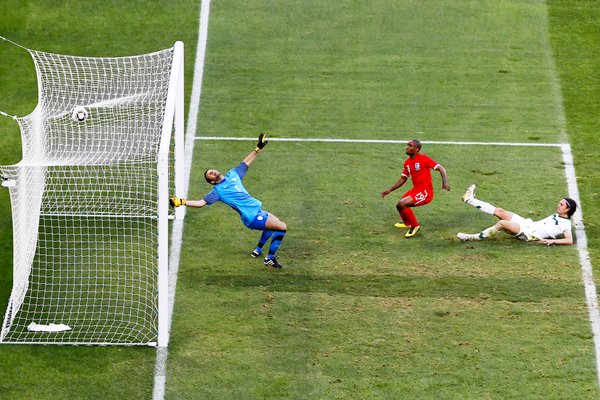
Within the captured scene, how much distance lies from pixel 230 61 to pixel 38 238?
659 cm

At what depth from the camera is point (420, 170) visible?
18.8m

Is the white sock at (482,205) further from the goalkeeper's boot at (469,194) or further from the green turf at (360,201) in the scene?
the green turf at (360,201)

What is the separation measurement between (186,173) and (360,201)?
2.74m

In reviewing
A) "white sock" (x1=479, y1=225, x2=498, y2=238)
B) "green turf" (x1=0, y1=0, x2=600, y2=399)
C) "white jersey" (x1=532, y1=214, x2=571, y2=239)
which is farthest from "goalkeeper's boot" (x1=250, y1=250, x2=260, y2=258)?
"white jersey" (x1=532, y1=214, x2=571, y2=239)

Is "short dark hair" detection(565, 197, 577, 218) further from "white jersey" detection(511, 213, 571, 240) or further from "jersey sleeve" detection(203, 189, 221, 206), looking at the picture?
"jersey sleeve" detection(203, 189, 221, 206)

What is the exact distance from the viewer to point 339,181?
20.4 metres

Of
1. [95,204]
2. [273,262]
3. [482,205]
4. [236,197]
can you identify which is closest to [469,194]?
[482,205]

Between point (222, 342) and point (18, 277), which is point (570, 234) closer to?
point (222, 342)

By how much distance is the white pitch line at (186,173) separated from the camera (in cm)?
1576

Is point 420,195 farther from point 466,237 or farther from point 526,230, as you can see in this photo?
point 526,230

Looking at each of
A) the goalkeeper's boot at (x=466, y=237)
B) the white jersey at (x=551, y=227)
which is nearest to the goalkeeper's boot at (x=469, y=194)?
the goalkeeper's boot at (x=466, y=237)

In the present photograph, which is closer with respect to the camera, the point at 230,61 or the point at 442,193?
the point at 442,193

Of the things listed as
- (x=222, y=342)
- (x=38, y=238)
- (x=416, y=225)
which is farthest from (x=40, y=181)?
(x=416, y=225)

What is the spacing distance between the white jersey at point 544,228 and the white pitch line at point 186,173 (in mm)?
4676
